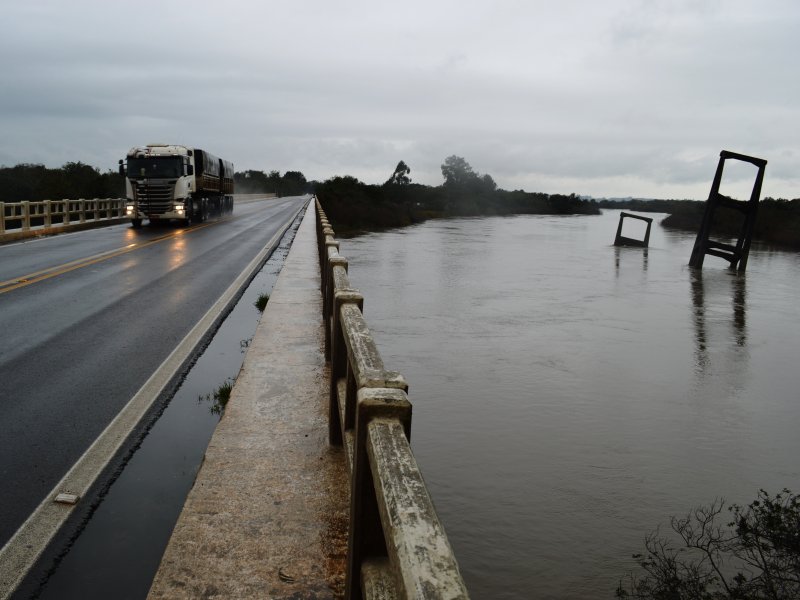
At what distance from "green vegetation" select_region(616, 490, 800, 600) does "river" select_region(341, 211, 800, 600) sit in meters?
0.17

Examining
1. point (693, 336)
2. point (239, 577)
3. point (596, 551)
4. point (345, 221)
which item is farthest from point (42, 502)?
point (345, 221)

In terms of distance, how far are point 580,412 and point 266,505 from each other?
5.67 meters

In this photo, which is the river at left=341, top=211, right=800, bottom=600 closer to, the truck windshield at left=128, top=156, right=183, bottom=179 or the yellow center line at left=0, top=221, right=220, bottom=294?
the yellow center line at left=0, top=221, right=220, bottom=294

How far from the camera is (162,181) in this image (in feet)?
90.5

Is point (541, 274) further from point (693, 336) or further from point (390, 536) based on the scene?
point (390, 536)

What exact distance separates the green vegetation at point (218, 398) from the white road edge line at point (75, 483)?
0.46 metres

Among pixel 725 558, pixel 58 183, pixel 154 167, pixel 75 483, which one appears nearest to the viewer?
pixel 75 483

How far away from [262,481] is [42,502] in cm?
135

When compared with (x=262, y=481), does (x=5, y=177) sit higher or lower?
higher

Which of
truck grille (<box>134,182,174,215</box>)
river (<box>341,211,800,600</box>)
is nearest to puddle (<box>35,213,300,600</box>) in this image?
river (<box>341,211,800,600</box>)

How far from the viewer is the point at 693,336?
1409 cm

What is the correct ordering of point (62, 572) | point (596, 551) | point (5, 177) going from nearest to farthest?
point (62, 572)
point (596, 551)
point (5, 177)

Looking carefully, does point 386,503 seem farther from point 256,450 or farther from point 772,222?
point 772,222

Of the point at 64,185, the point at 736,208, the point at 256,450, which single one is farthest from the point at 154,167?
the point at 64,185
